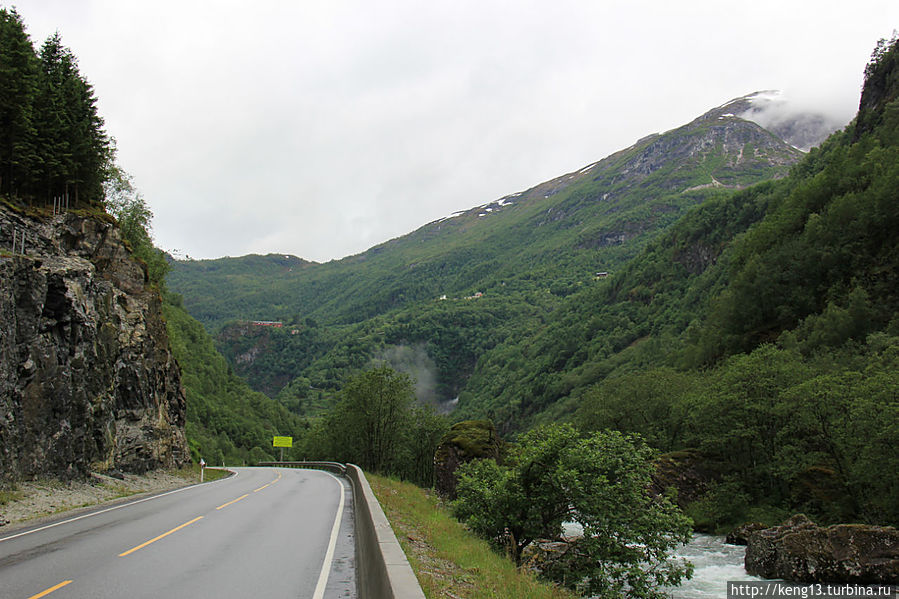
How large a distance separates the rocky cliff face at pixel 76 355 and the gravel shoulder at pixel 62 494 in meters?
0.66

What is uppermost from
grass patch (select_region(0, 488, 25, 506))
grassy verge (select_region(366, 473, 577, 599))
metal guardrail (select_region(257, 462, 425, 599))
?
metal guardrail (select_region(257, 462, 425, 599))

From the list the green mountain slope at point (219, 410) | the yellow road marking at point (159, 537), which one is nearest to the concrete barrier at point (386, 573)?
the yellow road marking at point (159, 537)

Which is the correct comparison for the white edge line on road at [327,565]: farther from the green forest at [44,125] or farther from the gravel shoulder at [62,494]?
the green forest at [44,125]

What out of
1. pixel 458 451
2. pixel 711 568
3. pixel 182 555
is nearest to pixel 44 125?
pixel 182 555

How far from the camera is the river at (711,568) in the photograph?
19.4 m

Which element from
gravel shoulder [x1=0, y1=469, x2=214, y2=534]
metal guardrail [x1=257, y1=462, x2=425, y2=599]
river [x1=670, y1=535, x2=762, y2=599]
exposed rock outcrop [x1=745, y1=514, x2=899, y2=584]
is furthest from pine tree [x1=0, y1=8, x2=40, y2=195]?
exposed rock outcrop [x1=745, y1=514, x2=899, y2=584]

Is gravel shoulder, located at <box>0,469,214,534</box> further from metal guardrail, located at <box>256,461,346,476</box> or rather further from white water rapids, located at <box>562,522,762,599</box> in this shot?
white water rapids, located at <box>562,522,762,599</box>

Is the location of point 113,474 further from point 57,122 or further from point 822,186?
point 822,186

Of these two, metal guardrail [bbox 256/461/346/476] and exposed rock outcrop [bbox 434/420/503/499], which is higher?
exposed rock outcrop [bbox 434/420/503/499]

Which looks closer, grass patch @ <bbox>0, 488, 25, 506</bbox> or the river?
grass patch @ <bbox>0, 488, 25, 506</bbox>

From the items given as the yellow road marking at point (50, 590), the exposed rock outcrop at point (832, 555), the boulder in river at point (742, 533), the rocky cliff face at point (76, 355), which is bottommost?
the boulder in river at point (742, 533)

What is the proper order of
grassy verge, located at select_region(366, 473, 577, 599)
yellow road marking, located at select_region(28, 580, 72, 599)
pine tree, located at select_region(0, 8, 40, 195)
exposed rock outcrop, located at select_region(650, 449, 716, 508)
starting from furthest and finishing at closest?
exposed rock outcrop, located at select_region(650, 449, 716, 508) < pine tree, located at select_region(0, 8, 40, 195) < grassy verge, located at select_region(366, 473, 577, 599) < yellow road marking, located at select_region(28, 580, 72, 599)

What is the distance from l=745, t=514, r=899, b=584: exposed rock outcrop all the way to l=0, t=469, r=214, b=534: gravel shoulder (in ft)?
80.2

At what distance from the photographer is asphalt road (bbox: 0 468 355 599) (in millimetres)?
7828
